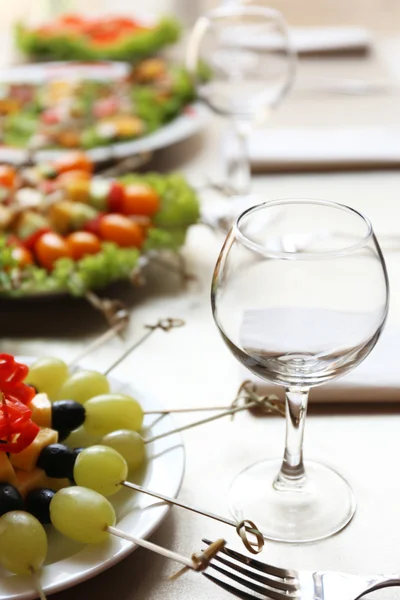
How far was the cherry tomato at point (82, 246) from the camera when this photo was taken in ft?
3.25

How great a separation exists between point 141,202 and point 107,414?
46 centimetres

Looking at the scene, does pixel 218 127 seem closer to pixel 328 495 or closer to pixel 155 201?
pixel 155 201

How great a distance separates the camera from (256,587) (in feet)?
1.78

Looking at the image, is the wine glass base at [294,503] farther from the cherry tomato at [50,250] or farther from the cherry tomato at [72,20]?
the cherry tomato at [72,20]

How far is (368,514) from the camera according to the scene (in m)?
0.65

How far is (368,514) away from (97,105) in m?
1.10

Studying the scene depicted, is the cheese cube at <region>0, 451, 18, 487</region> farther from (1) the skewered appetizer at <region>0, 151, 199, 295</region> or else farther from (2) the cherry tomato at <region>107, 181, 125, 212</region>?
(2) the cherry tomato at <region>107, 181, 125, 212</region>

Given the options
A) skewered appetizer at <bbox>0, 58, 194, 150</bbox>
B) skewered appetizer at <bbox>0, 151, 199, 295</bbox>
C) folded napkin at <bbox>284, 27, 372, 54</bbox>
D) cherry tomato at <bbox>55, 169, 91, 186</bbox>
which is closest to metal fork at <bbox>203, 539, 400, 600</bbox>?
skewered appetizer at <bbox>0, 151, 199, 295</bbox>

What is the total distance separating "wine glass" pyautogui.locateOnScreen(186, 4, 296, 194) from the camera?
1.21 meters

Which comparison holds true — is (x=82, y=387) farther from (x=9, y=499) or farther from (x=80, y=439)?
(x=9, y=499)

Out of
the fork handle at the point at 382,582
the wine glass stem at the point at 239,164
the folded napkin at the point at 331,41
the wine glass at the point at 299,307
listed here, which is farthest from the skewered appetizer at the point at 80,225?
the folded napkin at the point at 331,41

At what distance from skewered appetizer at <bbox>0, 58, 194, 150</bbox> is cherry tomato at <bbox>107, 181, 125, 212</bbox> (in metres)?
0.32

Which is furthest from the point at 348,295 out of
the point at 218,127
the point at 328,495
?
the point at 218,127

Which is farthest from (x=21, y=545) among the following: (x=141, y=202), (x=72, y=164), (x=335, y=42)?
(x=335, y=42)
